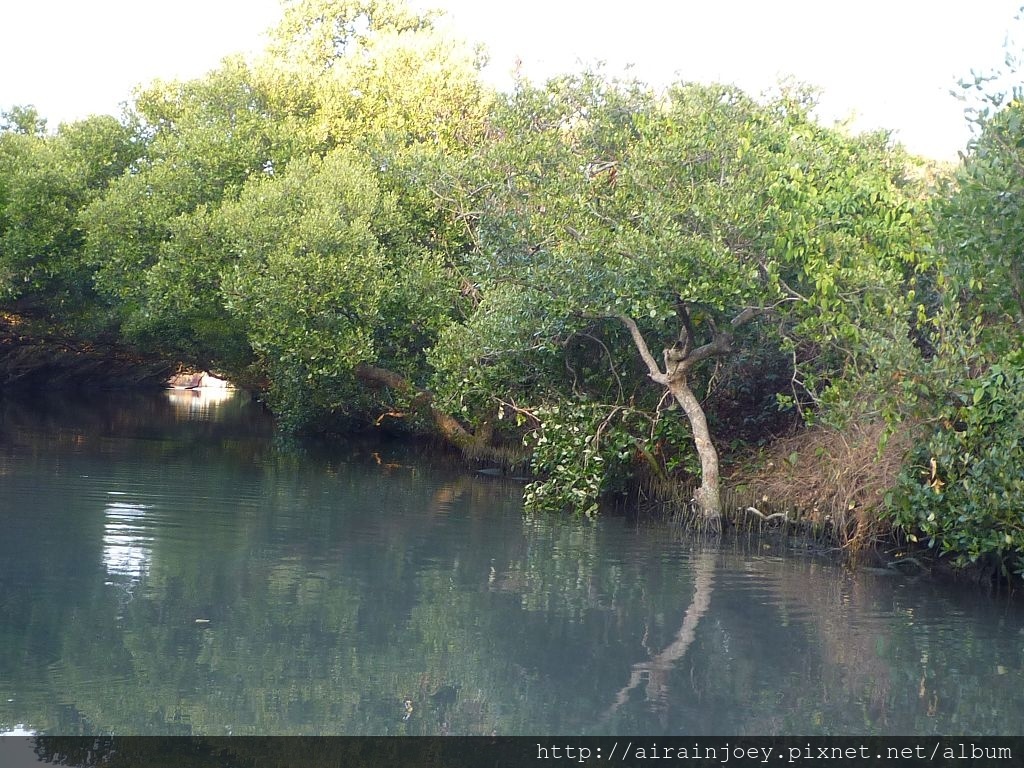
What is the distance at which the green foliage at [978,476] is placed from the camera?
436 inches

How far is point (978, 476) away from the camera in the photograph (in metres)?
11.4

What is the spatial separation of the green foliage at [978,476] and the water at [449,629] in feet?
2.49

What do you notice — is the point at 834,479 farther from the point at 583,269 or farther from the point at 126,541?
the point at 126,541

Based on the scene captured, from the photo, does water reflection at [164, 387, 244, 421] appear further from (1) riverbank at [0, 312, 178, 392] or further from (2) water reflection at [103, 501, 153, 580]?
(2) water reflection at [103, 501, 153, 580]

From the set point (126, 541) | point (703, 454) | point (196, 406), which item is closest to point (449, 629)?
point (126, 541)

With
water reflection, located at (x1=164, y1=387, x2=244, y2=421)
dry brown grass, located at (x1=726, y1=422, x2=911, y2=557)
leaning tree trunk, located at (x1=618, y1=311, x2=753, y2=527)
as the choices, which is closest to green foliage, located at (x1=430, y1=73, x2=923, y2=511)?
leaning tree trunk, located at (x1=618, y1=311, x2=753, y2=527)

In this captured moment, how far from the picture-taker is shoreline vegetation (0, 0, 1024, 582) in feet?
41.1

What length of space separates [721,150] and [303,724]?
10717 mm

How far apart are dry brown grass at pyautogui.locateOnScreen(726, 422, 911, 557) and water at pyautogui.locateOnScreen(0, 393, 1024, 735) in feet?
2.10

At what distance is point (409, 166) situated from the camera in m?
24.1

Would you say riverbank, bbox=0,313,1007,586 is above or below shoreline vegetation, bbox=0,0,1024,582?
below

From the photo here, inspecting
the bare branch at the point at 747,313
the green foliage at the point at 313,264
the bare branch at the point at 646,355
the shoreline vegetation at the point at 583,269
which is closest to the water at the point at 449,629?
the shoreline vegetation at the point at 583,269

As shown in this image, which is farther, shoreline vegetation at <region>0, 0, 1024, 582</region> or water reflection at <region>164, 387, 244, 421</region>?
water reflection at <region>164, 387, 244, 421</region>

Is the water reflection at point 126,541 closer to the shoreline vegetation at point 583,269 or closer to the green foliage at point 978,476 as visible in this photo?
the shoreline vegetation at point 583,269
